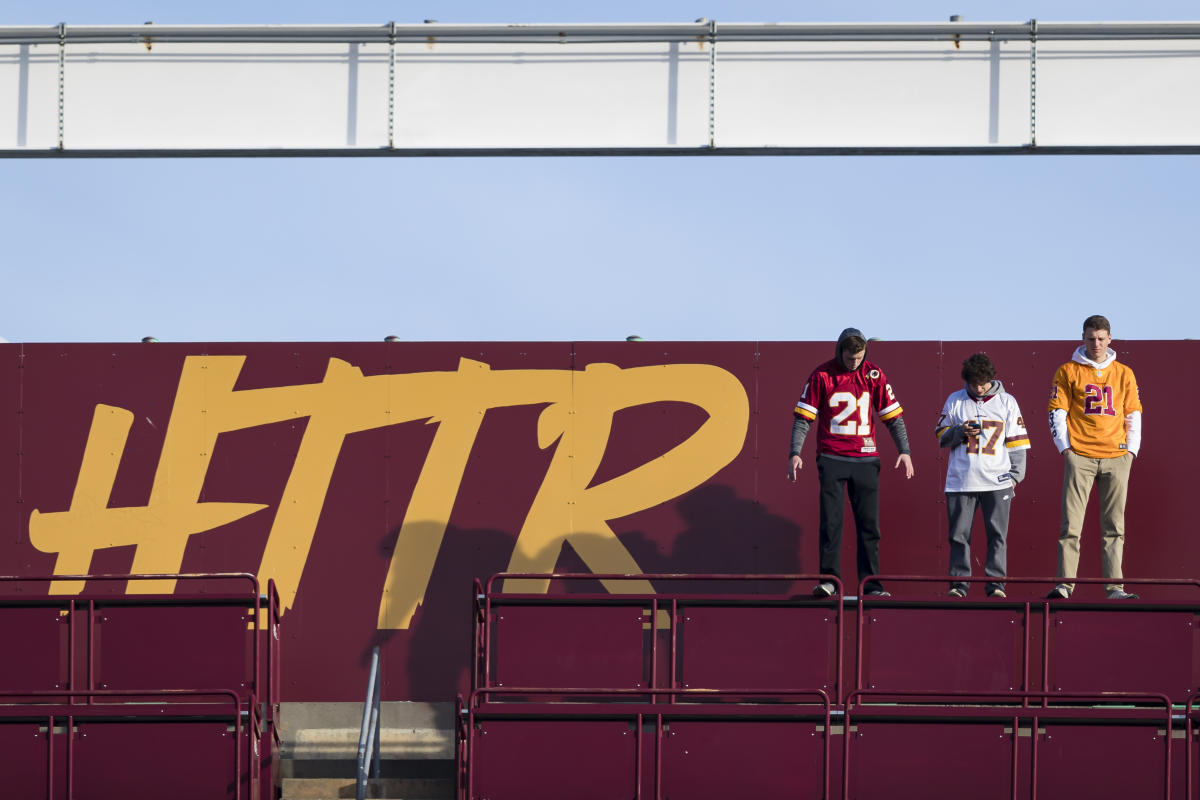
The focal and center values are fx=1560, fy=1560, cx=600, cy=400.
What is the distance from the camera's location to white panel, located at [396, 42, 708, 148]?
13.7 metres

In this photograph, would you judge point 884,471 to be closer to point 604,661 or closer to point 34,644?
point 604,661

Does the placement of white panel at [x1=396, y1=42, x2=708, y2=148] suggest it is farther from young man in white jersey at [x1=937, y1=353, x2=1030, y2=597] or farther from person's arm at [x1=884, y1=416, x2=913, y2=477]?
young man in white jersey at [x1=937, y1=353, x2=1030, y2=597]

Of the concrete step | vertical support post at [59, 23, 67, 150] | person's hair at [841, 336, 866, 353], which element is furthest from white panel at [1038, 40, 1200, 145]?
vertical support post at [59, 23, 67, 150]

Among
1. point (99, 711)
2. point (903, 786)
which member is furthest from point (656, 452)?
point (99, 711)

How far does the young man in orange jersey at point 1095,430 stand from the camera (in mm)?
13180

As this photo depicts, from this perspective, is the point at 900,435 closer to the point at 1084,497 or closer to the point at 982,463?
the point at 982,463

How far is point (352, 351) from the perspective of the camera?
1503 cm

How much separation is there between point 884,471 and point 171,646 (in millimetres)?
6842

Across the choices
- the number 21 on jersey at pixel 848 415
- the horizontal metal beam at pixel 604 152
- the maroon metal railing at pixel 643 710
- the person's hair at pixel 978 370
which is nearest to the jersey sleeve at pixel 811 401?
the number 21 on jersey at pixel 848 415

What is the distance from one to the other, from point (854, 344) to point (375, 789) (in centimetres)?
548

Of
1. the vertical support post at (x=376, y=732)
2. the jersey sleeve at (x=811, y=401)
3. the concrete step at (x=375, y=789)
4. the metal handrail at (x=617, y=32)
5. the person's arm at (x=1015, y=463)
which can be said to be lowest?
the concrete step at (x=375, y=789)

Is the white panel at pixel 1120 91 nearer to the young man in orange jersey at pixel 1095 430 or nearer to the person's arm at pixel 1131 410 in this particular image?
the young man in orange jersey at pixel 1095 430

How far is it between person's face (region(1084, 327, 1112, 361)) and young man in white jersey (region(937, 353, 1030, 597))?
80cm

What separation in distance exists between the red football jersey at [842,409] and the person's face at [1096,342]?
5.62 ft
